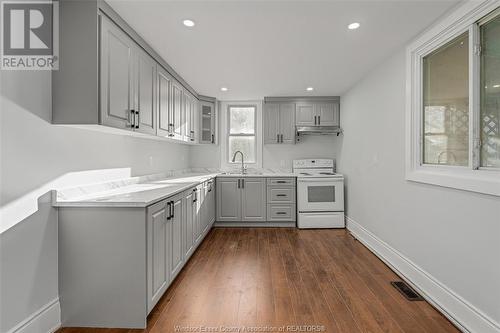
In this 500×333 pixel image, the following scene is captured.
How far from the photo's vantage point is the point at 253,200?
432 centimetres

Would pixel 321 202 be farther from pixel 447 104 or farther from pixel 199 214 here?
pixel 447 104

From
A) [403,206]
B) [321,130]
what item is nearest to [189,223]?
[403,206]

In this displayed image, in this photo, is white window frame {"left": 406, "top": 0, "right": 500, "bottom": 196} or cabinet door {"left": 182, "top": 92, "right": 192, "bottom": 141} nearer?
white window frame {"left": 406, "top": 0, "right": 500, "bottom": 196}

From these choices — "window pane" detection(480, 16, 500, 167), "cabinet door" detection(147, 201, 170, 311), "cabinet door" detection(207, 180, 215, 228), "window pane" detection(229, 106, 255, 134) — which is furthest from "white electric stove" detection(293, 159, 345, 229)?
"cabinet door" detection(147, 201, 170, 311)

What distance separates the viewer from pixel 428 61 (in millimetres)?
2355

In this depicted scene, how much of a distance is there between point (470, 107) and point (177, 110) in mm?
3133

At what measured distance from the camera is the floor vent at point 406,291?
2102 millimetres

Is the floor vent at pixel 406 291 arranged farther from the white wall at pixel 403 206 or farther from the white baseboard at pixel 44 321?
the white baseboard at pixel 44 321

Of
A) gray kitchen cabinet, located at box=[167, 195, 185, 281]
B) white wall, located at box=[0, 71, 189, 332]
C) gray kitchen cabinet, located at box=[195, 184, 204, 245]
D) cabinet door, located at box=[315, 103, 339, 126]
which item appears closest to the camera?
white wall, located at box=[0, 71, 189, 332]

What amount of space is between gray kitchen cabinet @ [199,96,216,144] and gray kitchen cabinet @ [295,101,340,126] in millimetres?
1676

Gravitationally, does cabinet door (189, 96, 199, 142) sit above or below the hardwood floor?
above

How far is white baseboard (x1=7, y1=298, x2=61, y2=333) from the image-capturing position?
4.99 ft

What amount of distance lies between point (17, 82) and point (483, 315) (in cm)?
341
